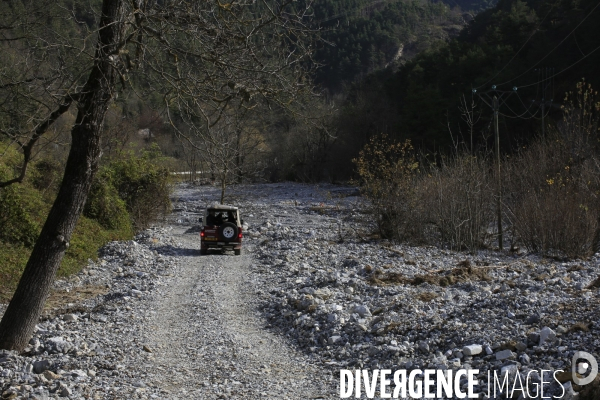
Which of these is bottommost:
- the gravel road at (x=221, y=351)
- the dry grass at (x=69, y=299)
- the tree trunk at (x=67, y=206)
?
the dry grass at (x=69, y=299)

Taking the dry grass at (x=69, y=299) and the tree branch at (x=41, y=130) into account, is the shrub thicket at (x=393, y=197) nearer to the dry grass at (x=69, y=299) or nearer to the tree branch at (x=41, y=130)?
the dry grass at (x=69, y=299)

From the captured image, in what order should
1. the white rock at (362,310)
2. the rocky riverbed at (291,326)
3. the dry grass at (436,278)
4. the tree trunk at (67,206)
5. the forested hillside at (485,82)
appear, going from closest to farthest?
the rocky riverbed at (291,326)
the tree trunk at (67,206)
the white rock at (362,310)
the dry grass at (436,278)
the forested hillside at (485,82)

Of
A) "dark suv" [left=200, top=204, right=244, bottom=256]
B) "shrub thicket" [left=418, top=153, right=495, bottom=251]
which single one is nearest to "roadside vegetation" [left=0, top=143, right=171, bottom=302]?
"dark suv" [left=200, top=204, right=244, bottom=256]

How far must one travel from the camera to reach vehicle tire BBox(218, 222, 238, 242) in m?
19.8

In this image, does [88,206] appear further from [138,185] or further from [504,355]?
[504,355]

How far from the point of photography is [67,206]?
313 inches

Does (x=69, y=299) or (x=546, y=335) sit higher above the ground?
(x=546, y=335)

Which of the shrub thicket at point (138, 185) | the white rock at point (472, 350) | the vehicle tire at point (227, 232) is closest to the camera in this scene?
the white rock at point (472, 350)

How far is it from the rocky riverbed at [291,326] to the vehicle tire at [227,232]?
93.4 inches

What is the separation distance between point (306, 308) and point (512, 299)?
334 centimetres

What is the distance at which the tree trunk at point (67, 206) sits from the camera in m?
7.84

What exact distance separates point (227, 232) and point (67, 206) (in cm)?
1199

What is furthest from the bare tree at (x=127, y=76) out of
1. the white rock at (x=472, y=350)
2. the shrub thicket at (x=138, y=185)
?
the shrub thicket at (x=138, y=185)

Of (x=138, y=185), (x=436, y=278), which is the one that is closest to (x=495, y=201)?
(x=436, y=278)
